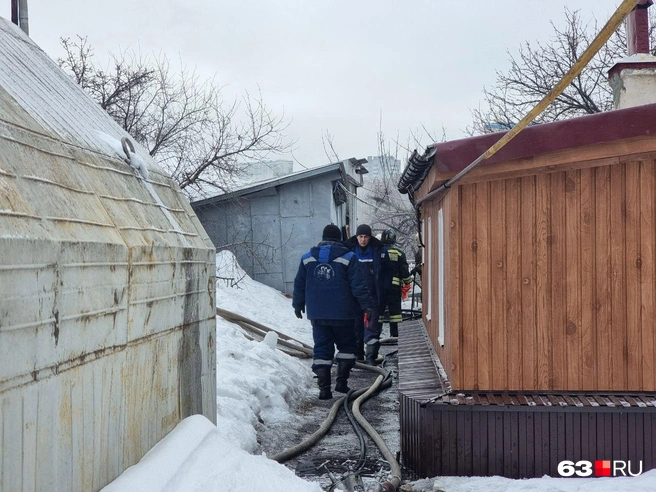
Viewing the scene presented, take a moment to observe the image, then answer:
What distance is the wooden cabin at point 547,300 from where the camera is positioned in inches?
220

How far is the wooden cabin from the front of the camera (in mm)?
5578

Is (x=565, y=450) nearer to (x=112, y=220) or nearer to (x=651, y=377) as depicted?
(x=651, y=377)

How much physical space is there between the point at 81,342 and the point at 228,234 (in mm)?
17289

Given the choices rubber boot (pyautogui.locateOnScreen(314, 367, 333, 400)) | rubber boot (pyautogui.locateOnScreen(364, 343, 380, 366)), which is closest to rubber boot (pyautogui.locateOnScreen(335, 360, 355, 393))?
rubber boot (pyautogui.locateOnScreen(314, 367, 333, 400))

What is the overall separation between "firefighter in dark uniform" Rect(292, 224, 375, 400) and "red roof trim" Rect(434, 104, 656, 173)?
3.62 metres

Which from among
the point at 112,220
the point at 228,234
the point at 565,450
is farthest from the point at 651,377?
the point at 228,234

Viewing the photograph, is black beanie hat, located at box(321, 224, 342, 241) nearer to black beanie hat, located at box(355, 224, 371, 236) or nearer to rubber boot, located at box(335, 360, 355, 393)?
rubber boot, located at box(335, 360, 355, 393)

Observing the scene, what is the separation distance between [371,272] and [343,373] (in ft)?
6.82

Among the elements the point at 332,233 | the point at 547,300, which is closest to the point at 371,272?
the point at 332,233

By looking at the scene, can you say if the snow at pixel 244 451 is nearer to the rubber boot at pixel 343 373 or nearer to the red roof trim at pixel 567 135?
the rubber boot at pixel 343 373

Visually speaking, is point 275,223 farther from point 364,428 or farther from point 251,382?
point 364,428

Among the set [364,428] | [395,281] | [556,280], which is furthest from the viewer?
[395,281]

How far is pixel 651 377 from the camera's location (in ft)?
18.9

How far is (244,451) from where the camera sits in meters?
4.27
